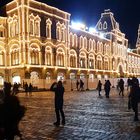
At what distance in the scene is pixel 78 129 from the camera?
10203mm

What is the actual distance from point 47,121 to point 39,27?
39668 mm

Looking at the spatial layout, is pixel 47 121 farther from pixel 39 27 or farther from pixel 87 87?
pixel 39 27

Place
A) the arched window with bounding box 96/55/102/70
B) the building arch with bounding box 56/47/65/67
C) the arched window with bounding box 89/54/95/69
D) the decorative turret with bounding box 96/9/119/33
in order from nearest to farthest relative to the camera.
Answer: the building arch with bounding box 56/47/65/67 → the arched window with bounding box 89/54/95/69 → the arched window with bounding box 96/55/102/70 → the decorative turret with bounding box 96/9/119/33

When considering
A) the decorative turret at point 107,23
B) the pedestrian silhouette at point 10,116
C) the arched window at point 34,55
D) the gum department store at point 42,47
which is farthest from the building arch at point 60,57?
the pedestrian silhouette at point 10,116

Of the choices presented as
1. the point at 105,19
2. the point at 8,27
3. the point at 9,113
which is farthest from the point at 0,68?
the point at 9,113

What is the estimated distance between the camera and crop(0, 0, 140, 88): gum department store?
156 ft

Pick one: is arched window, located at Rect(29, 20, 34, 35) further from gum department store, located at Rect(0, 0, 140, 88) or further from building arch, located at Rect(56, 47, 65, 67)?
building arch, located at Rect(56, 47, 65, 67)

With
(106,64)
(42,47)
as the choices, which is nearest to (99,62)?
(106,64)

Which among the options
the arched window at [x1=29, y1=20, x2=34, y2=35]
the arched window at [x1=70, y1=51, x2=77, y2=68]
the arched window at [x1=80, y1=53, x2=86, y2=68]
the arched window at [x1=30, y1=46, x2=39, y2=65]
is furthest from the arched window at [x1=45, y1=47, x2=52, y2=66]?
the arched window at [x1=80, y1=53, x2=86, y2=68]

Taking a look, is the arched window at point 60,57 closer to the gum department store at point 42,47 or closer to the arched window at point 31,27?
the gum department store at point 42,47

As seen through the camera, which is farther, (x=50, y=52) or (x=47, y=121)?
(x=50, y=52)

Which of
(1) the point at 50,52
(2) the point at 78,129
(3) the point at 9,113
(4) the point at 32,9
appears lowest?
(2) the point at 78,129

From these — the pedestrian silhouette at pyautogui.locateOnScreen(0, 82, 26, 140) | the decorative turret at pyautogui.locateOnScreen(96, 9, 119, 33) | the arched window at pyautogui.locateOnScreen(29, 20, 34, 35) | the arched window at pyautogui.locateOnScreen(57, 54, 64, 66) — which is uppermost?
the decorative turret at pyautogui.locateOnScreen(96, 9, 119, 33)

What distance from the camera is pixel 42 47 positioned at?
50.7m
